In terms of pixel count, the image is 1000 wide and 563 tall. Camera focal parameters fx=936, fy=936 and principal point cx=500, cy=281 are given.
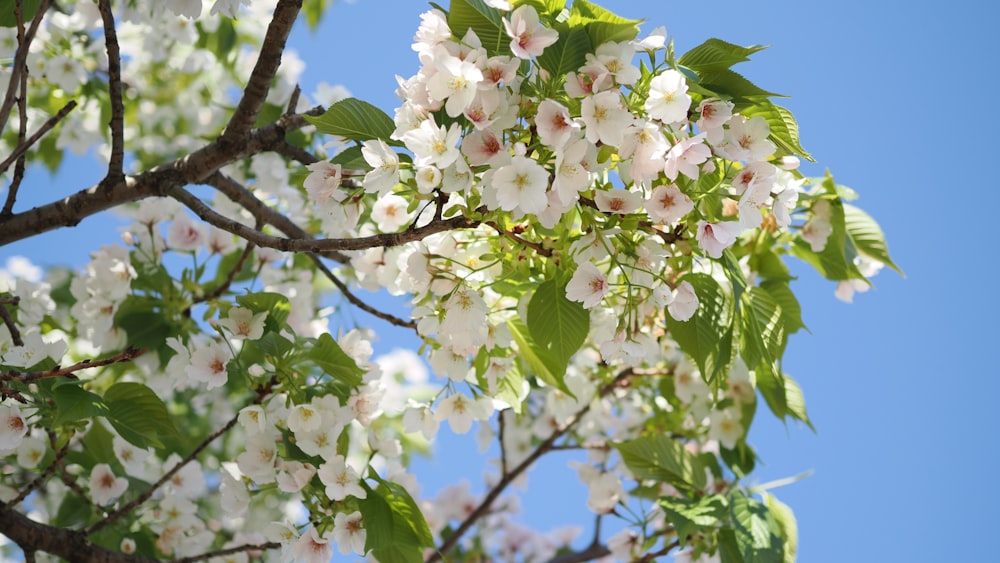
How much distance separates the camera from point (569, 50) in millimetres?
1030

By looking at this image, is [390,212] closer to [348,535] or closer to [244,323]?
[244,323]

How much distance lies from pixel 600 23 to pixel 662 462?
0.99 metres

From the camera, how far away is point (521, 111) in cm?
105

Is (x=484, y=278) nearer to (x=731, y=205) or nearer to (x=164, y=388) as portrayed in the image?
(x=731, y=205)

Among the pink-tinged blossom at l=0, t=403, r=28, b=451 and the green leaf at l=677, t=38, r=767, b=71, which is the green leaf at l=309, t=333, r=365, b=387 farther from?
the green leaf at l=677, t=38, r=767, b=71

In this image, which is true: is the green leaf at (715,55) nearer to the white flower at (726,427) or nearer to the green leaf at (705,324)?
the green leaf at (705,324)

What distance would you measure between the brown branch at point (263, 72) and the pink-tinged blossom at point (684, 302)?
0.65m

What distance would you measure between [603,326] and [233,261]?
36.5 inches

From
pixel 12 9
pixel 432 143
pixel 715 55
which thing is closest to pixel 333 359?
pixel 432 143

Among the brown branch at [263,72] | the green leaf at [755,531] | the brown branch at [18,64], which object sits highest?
the brown branch at [263,72]

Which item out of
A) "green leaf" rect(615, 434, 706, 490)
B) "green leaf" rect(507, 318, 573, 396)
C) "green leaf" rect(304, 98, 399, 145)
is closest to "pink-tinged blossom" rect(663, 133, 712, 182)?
"green leaf" rect(304, 98, 399, 145)

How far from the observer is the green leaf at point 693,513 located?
158cm

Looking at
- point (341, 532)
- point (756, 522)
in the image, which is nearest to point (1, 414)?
point (341, 532)

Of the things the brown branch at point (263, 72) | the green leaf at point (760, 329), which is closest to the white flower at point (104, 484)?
the brown branch at point (263, 72)
